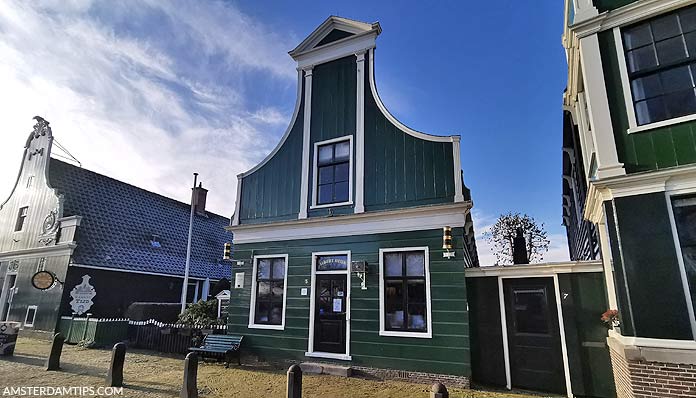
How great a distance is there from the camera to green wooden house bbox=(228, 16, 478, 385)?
327 inches

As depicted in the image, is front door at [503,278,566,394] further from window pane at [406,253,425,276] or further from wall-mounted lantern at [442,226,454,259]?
window pane at [406,253,425,276]

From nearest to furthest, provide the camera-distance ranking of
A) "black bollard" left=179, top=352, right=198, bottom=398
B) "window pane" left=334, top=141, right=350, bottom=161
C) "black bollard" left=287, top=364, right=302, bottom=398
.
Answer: "black bollard" left=287, top=364, right=302, bottom=398 < "black bollard" left=179, top=352, right=198, bottom=398 < "window pane" left=334, top=141, right=350, bottom=161

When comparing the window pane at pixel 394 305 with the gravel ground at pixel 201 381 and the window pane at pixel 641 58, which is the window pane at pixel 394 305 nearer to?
the gravel ground at pixel 201 381

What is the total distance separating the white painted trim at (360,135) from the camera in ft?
31.6

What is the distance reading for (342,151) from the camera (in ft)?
34.0

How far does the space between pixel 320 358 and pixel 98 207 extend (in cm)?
1365

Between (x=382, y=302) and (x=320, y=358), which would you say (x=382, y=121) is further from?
(x=320, y=358)

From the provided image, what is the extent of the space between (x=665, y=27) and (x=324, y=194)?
769 centimetres

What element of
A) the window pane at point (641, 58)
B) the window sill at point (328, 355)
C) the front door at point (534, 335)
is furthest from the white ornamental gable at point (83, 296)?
the window pane at point (641, 58)

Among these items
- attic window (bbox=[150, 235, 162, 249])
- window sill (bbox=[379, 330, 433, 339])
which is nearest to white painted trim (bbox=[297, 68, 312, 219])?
window sill (bbox=[379, 330, 433, 339])

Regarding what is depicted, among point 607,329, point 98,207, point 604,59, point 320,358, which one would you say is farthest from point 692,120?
point 98,207

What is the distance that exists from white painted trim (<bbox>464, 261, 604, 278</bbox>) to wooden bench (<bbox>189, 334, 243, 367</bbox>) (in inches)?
249

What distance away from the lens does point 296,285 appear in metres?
9.84

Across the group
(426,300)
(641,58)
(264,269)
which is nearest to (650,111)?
(641,58)
